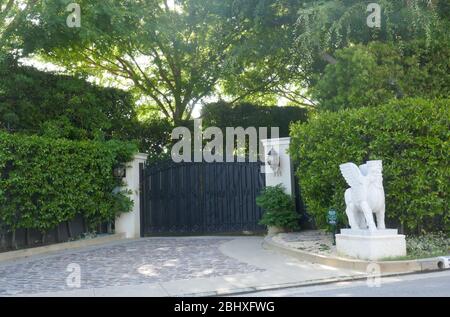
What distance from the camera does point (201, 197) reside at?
49.9 ft

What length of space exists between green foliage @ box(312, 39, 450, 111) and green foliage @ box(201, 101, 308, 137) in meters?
4.99

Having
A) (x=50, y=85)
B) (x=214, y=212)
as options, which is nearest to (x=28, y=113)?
A: (x=50, y=85)

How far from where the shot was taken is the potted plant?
13469 millimetres

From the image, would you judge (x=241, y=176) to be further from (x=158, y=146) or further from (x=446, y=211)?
(x=446, y=211)

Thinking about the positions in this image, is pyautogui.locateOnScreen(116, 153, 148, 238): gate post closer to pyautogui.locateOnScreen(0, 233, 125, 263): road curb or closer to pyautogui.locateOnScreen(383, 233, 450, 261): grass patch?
pyautogui.locateOnScreen(0, 233, 125, 263): road curb

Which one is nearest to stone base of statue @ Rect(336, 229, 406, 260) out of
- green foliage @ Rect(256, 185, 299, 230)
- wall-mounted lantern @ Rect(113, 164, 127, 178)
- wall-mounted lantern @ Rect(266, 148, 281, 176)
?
green foliage @ Rect(256, 185, 299, 230)

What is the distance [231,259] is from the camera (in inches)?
401

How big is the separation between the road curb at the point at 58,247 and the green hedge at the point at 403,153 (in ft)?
21.3

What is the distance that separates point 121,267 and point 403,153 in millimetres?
6076

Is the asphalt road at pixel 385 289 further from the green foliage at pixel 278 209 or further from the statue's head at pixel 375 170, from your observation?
the green foliage at pixel 278 209

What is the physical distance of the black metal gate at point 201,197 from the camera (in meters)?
15.2

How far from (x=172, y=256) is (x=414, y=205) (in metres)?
5.21

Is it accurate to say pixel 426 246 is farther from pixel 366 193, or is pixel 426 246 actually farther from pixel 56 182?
pixel 56 182

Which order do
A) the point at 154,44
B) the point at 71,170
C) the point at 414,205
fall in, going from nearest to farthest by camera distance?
the point at 414,205, the point at 71,170, the point at 154,44
